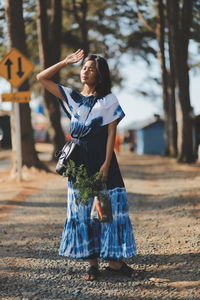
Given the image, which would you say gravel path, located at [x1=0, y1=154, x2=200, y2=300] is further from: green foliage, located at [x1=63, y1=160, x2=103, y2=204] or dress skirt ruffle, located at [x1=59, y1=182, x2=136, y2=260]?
green foliage, located at [x1=63, y1=160, x2=103, y2=204]

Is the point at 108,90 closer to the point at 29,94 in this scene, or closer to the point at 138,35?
the point at 29,94

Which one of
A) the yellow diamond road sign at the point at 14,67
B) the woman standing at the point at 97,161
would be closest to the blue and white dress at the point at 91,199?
the woman standing at the point at 97,161

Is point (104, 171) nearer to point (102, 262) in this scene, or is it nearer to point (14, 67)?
point (102, 262)

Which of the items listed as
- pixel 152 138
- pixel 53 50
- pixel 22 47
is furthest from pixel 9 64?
pixel 152 138

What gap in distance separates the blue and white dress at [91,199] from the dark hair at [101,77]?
0.07 m

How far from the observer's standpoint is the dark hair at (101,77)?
4.62m

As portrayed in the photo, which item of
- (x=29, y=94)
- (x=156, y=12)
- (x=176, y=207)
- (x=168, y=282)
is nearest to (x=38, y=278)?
(x=168, y=282)

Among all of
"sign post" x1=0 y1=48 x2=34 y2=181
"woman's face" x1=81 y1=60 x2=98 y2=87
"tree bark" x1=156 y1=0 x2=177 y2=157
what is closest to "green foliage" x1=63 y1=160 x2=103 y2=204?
"woman's face" x1=81 y1=60 x2=98 y2=87

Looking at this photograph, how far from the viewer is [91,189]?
4.57 m

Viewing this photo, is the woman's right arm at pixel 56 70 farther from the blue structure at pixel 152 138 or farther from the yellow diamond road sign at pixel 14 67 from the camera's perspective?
the blue structure at pixel 152 138

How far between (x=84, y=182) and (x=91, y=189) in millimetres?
90

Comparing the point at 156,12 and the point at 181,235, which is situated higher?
the point at 156,12

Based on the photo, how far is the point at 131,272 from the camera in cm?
474

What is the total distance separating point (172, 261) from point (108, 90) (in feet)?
6.35
